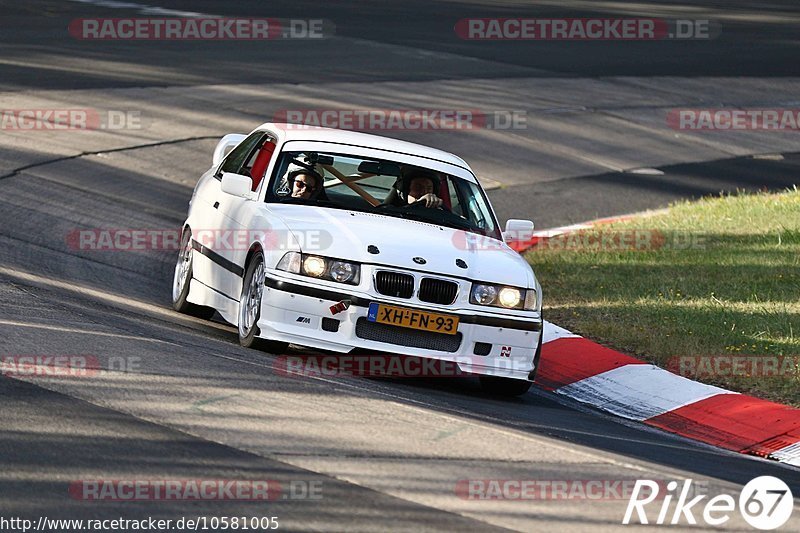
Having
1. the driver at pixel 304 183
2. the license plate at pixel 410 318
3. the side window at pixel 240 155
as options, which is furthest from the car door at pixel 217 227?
the license plate at pixel 410 318

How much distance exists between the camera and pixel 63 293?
10328 mm

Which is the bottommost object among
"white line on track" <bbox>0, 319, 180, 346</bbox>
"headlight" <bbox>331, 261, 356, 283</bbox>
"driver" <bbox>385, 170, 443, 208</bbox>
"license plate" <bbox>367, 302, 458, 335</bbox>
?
"white line on track" <bbox>0, 319, 180, 346</bbox>

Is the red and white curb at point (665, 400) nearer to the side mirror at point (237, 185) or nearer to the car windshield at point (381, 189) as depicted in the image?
the car windshield at point (381, 189)

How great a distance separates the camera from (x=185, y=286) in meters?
10.9

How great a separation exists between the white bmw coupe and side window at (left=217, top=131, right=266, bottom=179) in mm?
48

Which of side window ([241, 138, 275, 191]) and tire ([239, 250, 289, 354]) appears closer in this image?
tire ([239, 250, 289, 354])

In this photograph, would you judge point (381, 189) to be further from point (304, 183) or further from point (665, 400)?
point (665, 400)

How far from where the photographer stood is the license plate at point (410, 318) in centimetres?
876

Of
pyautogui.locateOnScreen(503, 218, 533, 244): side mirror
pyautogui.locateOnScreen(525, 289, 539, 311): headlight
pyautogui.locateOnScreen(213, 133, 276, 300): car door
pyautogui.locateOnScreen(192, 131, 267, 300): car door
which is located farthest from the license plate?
pyautogui.locateOnScreen(503, 218, 533, 244): side mirror

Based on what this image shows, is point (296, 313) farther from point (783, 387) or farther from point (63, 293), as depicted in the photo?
point (783, 387)

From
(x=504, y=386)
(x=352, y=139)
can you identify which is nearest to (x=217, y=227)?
(x=352, y=139)

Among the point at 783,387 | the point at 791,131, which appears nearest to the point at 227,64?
the point at 791,131

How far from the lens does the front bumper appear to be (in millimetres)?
8766

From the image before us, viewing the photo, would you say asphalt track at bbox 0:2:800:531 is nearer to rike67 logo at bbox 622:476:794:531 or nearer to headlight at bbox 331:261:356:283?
rike67 logo at bbox 622:476:794:531
